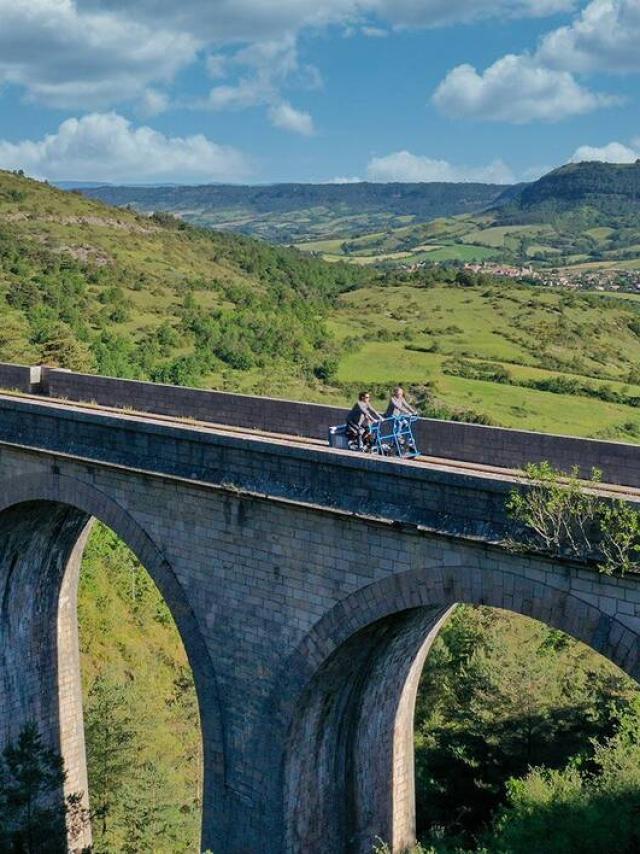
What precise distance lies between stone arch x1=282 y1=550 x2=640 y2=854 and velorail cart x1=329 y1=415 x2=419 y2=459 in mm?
2558

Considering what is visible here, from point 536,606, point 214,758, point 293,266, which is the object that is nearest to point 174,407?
point 214,758

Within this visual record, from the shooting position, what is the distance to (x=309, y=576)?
12945mm

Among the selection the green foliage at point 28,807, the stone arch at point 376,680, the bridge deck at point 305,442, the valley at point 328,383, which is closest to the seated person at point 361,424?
the bridge deck at point 305,442

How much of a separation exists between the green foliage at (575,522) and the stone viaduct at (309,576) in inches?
9.4

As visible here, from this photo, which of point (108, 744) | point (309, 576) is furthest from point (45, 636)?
point (309, 576)

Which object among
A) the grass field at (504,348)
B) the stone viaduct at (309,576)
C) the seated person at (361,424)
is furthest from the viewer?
the grass field at (504,348)

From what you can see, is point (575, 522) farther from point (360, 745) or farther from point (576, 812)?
point (576, 812)

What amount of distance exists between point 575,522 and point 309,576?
407cm

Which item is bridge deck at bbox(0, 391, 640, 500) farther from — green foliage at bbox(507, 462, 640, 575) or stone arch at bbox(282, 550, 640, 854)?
stone arch at bbox(282, 550, 640, 854)

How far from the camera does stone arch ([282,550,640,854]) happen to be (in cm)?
1063

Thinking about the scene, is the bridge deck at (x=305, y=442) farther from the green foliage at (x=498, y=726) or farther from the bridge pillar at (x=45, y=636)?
the green foliage at (x=498, y=726)

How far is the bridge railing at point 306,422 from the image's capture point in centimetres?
1377

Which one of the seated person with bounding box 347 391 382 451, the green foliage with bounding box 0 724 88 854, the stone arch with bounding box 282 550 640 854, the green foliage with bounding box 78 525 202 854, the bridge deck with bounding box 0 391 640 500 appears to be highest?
the seated person with bounding box 347 391 382 451

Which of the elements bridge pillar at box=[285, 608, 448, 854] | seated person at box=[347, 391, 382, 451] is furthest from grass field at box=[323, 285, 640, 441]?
seated person at box=[347, 391, 382, 451]
